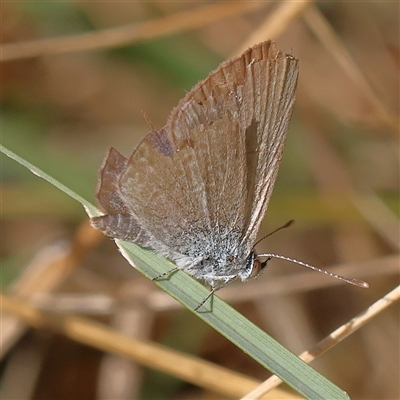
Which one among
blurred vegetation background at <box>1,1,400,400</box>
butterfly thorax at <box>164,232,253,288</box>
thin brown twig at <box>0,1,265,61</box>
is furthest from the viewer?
thin brown twig at <box>0,1,265,61</box>

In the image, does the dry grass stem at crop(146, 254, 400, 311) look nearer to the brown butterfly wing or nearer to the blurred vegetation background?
the blurred vegetation background

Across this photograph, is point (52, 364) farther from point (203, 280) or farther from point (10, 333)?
point (203, 280)

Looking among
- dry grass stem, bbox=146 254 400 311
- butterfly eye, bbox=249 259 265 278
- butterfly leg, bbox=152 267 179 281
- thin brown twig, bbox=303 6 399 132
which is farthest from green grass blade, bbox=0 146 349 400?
thin brown twig, bbox=303 6 399 132

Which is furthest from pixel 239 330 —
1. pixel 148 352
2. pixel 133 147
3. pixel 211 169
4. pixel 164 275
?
pixel 133 147

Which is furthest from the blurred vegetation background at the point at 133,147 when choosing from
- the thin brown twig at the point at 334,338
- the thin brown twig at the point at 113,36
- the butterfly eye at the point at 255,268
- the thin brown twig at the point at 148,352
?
the thin brown twig at the point at 334,338

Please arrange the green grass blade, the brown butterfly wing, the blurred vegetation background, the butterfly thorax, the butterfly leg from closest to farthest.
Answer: the green grass blade, the butterfly leg, the brown butterfly wing, the butterfly thorax, the blurred vegetation background

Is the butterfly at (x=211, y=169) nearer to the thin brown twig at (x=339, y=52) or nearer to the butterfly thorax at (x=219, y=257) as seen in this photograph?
the butterfly thorax at (x=219, y=257)

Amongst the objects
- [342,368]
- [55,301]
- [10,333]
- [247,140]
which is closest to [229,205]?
[247,140]
